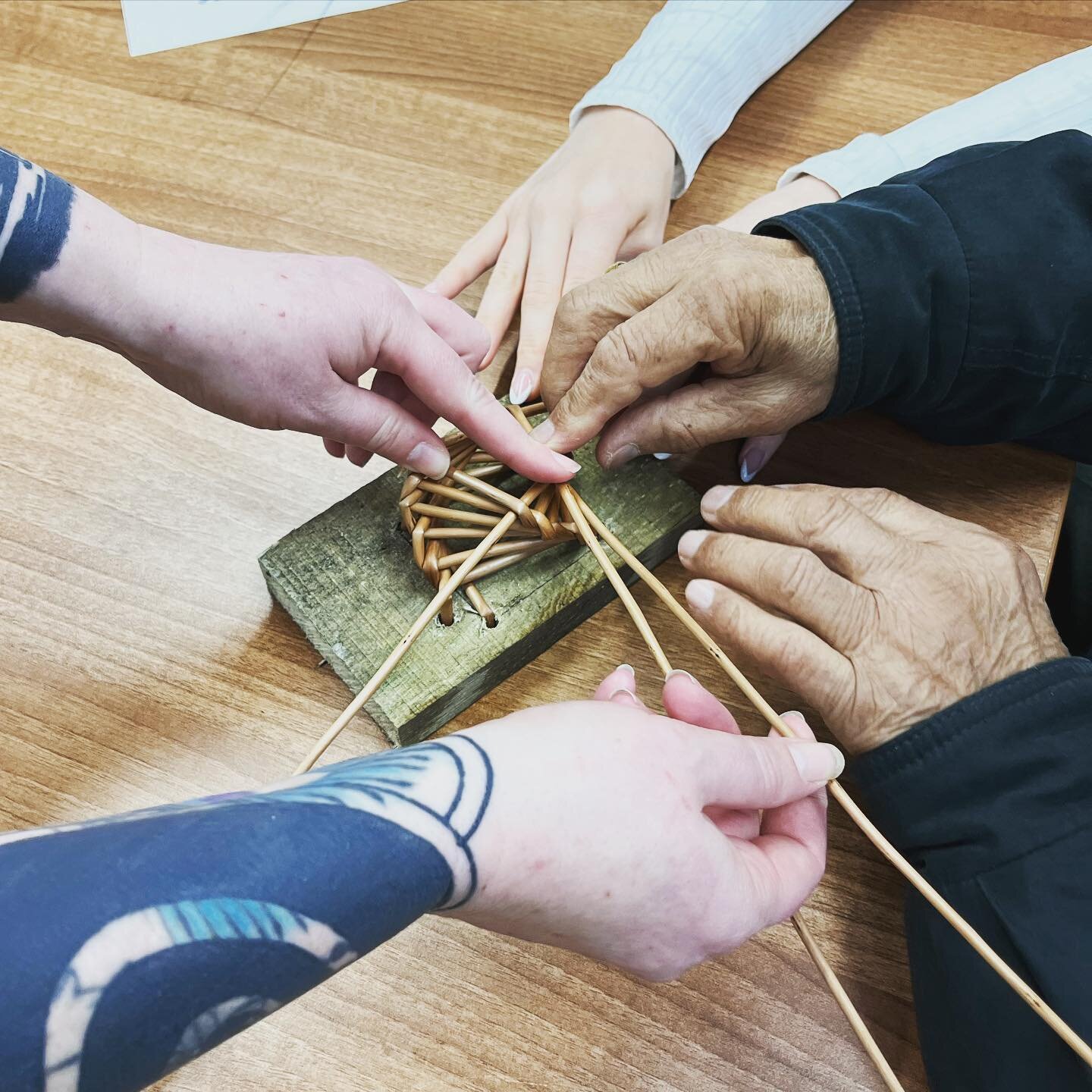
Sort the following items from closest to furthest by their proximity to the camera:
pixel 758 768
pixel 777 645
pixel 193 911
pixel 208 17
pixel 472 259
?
pixel 193 911, pixel 758 768, pixel 777 645, pixel 472 259, pixel 208 17

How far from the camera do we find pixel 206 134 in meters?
0.94

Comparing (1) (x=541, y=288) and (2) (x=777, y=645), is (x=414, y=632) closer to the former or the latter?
(2) (x=777, y=645)

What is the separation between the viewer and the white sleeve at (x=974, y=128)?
2.78 ft

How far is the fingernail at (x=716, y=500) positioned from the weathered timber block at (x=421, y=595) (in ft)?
0.08

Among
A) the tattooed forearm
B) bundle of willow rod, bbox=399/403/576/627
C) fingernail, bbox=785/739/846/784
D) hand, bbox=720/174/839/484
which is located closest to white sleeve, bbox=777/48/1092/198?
hand, bbox=720/174/839/484

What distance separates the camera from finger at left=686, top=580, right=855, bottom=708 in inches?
23.7

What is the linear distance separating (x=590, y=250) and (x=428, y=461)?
30cm

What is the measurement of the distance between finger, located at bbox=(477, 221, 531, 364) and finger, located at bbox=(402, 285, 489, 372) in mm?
79

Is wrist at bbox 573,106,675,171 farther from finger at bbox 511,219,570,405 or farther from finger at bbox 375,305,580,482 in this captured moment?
finger at bbox 375,305,580,482

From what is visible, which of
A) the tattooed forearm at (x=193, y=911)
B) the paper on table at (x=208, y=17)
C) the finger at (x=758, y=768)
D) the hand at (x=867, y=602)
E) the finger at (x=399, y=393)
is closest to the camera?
the tattooed forearm at (x=193, y=911)

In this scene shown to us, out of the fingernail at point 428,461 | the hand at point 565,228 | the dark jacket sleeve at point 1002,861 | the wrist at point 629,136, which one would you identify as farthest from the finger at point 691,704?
the wrist at point 629,136

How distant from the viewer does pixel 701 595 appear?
25.1 inches

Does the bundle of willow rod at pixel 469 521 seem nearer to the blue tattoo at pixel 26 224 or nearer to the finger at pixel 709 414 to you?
the finger at pixel 709 414

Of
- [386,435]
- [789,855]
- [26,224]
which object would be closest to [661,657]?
[789,855]
